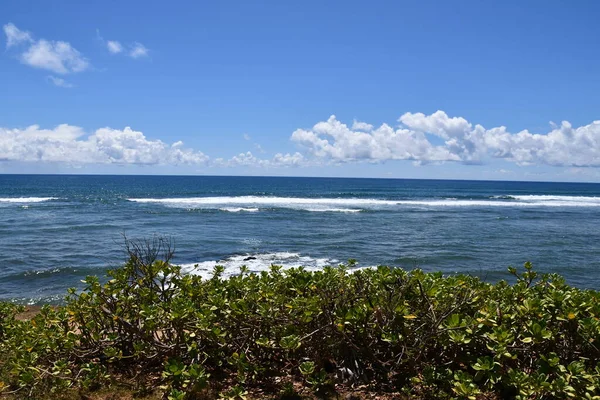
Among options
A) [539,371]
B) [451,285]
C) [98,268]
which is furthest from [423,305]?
[98,268]

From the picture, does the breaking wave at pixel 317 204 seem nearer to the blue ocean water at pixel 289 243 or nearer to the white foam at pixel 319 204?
the white foam at pixel 319 204

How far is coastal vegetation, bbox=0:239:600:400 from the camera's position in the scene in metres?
3.76

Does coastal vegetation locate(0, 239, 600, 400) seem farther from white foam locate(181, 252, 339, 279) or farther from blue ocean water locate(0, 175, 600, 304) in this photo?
white foam locate(181, 252, 339, 279)

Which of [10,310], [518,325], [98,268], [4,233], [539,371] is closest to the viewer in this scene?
[539,371]

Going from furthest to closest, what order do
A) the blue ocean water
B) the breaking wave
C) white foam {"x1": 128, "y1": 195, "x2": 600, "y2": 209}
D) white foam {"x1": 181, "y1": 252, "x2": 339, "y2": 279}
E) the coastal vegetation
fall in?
white foam {"x1": 128, "y1": 195, "x2": 600, "y2": 209}, the breaking wave, white foam {"x1": 181, "y1": 252, "x2": 339, "y2": 279}, the blue ocean water, the coastal vegetation

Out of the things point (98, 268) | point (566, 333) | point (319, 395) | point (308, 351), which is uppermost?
point (566, 333)

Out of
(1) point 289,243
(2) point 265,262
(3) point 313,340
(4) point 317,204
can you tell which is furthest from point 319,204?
(3) point 313,340

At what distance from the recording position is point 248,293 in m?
4.40

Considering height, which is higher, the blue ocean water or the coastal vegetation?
the coastal vegetation

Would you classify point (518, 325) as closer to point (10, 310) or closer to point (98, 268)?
point (10, 310)

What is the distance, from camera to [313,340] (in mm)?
4238

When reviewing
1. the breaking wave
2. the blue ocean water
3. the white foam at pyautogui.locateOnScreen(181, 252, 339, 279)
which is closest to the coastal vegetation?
the blue ocean water

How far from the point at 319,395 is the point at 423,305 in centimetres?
132

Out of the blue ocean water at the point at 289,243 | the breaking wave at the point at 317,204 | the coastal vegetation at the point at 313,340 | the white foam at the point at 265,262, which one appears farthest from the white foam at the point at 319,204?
the coastal vegetation at the point at 313,340
